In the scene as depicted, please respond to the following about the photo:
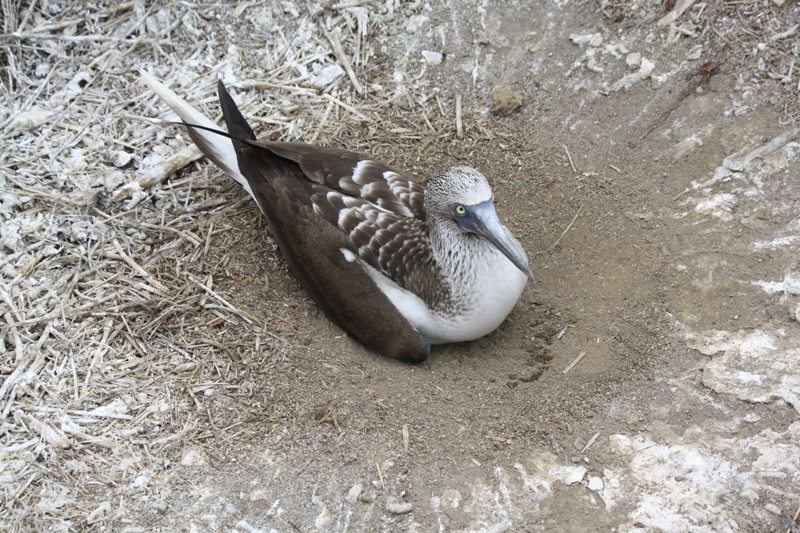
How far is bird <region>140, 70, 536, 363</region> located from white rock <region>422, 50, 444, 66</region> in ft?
4.86

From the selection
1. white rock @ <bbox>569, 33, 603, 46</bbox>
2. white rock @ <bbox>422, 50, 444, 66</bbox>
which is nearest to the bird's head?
white rock @ <bbox>422, 50, 444, 66</bbox>

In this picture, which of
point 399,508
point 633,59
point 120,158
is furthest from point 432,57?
point 399,508

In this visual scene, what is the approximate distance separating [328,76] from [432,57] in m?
0.83

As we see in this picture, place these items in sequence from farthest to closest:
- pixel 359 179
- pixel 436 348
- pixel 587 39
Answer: pixel 587 39 < pixel 436 348 < pixel 359 179

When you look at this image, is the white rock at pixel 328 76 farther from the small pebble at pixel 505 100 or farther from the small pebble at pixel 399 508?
the small pebble at pixel 399 508

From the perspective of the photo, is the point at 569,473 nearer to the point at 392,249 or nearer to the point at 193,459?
the point at 392,249

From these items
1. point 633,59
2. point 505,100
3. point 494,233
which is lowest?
point 494,233

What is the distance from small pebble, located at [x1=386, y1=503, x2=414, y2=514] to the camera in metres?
3.38

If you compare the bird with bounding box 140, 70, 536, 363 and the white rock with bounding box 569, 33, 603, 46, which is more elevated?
the white rock with bounding box 569, 33, 603, 46

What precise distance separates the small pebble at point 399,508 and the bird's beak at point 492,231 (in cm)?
136

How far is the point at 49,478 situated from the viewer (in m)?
3.62

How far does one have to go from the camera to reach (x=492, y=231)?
395 centimetres

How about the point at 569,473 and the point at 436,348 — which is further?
the point at 436,348

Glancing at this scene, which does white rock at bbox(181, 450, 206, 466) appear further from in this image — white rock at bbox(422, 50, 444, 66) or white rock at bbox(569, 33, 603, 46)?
white rock at bbox(569, 33, 603, 46)
